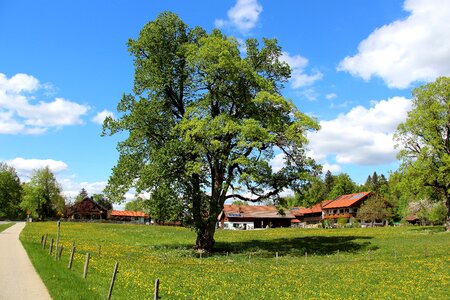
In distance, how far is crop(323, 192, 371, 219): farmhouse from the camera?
119750 mm

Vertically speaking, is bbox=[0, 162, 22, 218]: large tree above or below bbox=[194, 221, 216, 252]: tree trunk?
above

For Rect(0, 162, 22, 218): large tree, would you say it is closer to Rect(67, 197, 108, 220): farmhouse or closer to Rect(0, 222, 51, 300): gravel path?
Rect(67, 197, 108, 220): farmhouse

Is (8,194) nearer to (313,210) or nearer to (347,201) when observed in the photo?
(313,210)

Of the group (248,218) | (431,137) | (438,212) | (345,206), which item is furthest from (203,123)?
(345,206)

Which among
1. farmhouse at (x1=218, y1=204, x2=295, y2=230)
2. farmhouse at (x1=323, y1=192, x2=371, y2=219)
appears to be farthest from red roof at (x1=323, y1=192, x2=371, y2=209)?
farmhouse at (x1=218, y1=204, x2=295, y2=230)

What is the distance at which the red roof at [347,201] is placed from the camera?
11950 centimetres

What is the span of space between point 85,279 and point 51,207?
136108 mm

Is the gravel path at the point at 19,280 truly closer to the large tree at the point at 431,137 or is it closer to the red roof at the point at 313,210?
the large tree at the point at 431,137

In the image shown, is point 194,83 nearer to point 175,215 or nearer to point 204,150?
point 204,150

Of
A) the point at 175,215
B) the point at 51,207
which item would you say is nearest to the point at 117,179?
the point at 175,215

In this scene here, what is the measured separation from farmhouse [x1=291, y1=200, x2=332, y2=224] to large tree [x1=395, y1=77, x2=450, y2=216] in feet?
260

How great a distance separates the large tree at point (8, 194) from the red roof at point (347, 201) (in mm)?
110896

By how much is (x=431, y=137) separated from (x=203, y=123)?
3960 centimetres

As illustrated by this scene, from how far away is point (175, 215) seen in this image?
34.2m
